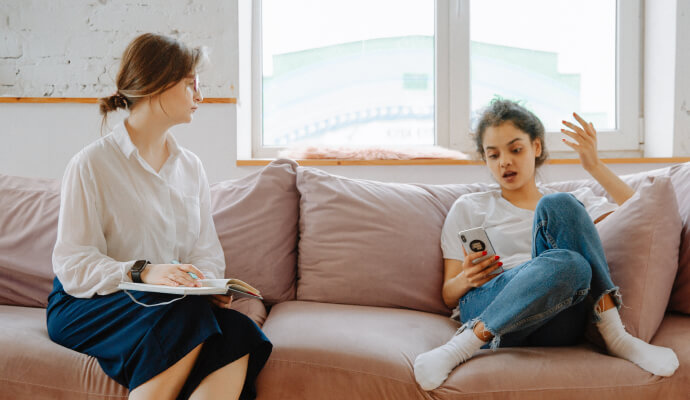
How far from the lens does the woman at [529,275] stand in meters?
1.28

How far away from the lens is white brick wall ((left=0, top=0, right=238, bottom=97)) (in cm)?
257

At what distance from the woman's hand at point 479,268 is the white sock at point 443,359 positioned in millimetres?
187

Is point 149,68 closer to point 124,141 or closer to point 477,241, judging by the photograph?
point 124,141

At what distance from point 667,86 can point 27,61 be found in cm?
297

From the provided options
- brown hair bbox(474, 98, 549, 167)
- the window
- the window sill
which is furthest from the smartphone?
the window

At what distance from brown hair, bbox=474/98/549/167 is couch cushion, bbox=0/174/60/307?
1.39 meters

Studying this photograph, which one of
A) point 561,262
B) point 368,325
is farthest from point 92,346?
point 561,262

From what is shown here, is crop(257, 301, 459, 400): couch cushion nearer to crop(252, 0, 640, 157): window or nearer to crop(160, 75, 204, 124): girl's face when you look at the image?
crop(160, 75, 204, 124): girl's face

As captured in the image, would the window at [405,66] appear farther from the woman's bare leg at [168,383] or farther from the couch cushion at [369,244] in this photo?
the woman's bare leg at [168,383]

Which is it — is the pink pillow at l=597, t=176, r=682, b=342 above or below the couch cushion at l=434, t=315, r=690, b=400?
above

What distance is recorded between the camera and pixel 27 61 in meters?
2.59

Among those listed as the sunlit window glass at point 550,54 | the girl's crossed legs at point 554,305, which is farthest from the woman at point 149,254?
the sunlit window glass at point 550,54

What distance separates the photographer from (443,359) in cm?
126

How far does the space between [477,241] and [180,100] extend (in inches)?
34.3
